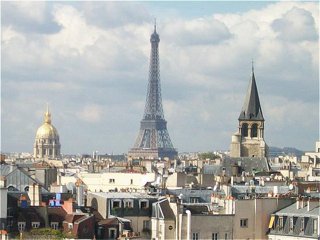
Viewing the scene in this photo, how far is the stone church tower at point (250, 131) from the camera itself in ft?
480

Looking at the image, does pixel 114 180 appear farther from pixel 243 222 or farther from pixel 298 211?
pixel 298 211

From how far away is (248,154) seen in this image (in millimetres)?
145250

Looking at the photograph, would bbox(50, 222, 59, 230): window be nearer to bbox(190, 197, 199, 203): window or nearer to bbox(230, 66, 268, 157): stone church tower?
bbox(190, 197, 199, 203): window

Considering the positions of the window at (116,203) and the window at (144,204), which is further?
the window at (116,203)

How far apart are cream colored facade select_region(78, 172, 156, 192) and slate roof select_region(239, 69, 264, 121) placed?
55.9 meters

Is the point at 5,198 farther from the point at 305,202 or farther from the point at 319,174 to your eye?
the point at 319,174

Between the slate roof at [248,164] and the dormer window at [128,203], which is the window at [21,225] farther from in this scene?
the slate roof at [248,164]

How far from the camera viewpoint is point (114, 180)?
92750mm

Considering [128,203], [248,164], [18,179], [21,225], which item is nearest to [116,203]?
[128,203]

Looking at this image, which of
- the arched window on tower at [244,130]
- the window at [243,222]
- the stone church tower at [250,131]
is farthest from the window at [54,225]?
the arched window on tower at [244,130]

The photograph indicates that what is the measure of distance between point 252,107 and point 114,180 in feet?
200

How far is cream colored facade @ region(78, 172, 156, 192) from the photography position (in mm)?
87375

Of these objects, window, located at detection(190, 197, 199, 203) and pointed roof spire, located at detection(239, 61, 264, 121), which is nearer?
window, located at detection(190, 197, 199, 203)

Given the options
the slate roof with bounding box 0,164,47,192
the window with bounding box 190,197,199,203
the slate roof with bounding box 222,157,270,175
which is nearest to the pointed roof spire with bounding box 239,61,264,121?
the slate roof with bounding box 222,157,270,175
